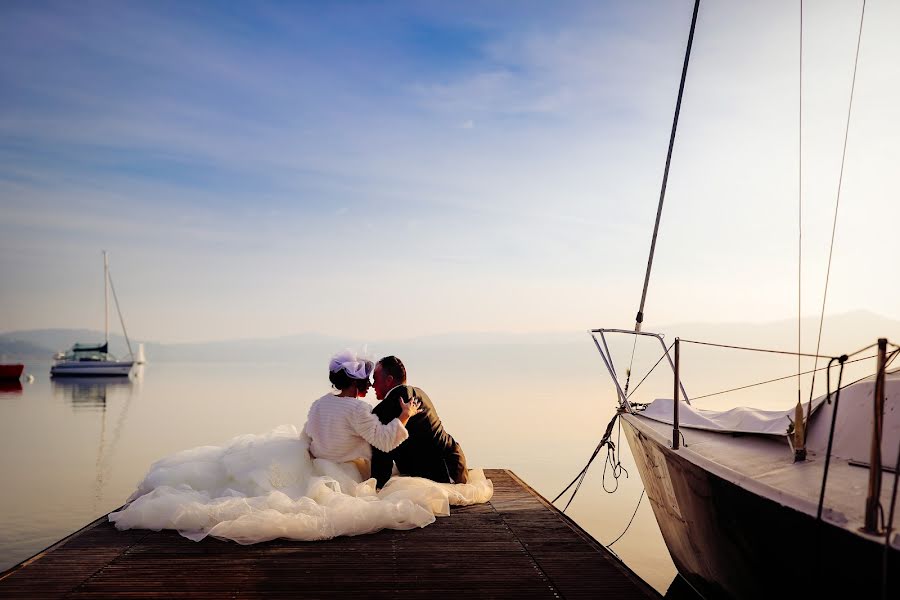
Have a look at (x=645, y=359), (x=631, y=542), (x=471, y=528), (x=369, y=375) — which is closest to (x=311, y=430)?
(x=369, y=375)

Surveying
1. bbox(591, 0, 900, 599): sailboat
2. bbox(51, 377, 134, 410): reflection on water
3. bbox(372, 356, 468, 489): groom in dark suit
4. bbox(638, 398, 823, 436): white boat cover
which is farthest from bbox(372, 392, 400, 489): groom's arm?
bbox(51, 377, 134, 410): reflection on water

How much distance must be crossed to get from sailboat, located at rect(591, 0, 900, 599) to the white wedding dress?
2.02m

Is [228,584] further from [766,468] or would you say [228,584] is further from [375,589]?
[766,468]

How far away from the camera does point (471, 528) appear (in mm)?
6484

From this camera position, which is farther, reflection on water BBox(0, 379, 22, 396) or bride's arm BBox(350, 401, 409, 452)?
reflection on water BBox(0, 379, 22, 396)

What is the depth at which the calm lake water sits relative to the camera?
414 inches

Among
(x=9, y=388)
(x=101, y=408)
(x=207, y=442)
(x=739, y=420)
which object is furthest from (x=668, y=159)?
(x=9, y=388)

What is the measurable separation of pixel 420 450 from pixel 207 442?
42.2 ft

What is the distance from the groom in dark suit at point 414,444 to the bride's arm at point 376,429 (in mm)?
184

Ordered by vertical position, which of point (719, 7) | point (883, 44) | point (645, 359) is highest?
point (719, 7)

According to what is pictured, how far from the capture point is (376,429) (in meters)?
7.01

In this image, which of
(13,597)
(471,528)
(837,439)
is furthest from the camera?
(471,528)

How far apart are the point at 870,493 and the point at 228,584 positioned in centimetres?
352

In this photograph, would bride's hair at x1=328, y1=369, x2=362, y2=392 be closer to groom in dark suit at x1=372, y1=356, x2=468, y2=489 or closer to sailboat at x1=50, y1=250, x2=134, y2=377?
groom in dark suit at x1=372, y1=356, x2=468, y2=489
